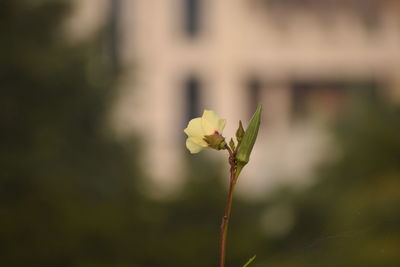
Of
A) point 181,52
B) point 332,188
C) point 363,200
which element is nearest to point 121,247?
point 363,200

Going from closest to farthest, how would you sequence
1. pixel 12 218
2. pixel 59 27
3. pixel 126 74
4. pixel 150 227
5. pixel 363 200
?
pixel 363 200 < pixel 12 218 < pixel 150 227 < pixel 59 27 < pixel 126 74

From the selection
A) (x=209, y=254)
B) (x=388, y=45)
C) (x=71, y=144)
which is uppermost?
(x=388, y=45)

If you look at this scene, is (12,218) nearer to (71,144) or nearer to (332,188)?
(332,188)

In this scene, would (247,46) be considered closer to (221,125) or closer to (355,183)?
(355,183)

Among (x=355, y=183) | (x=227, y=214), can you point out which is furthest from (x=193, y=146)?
(x=355, y=183)

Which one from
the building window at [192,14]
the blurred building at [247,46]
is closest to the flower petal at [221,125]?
the blurred building at [247,46]

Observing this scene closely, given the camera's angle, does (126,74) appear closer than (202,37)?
Yes
